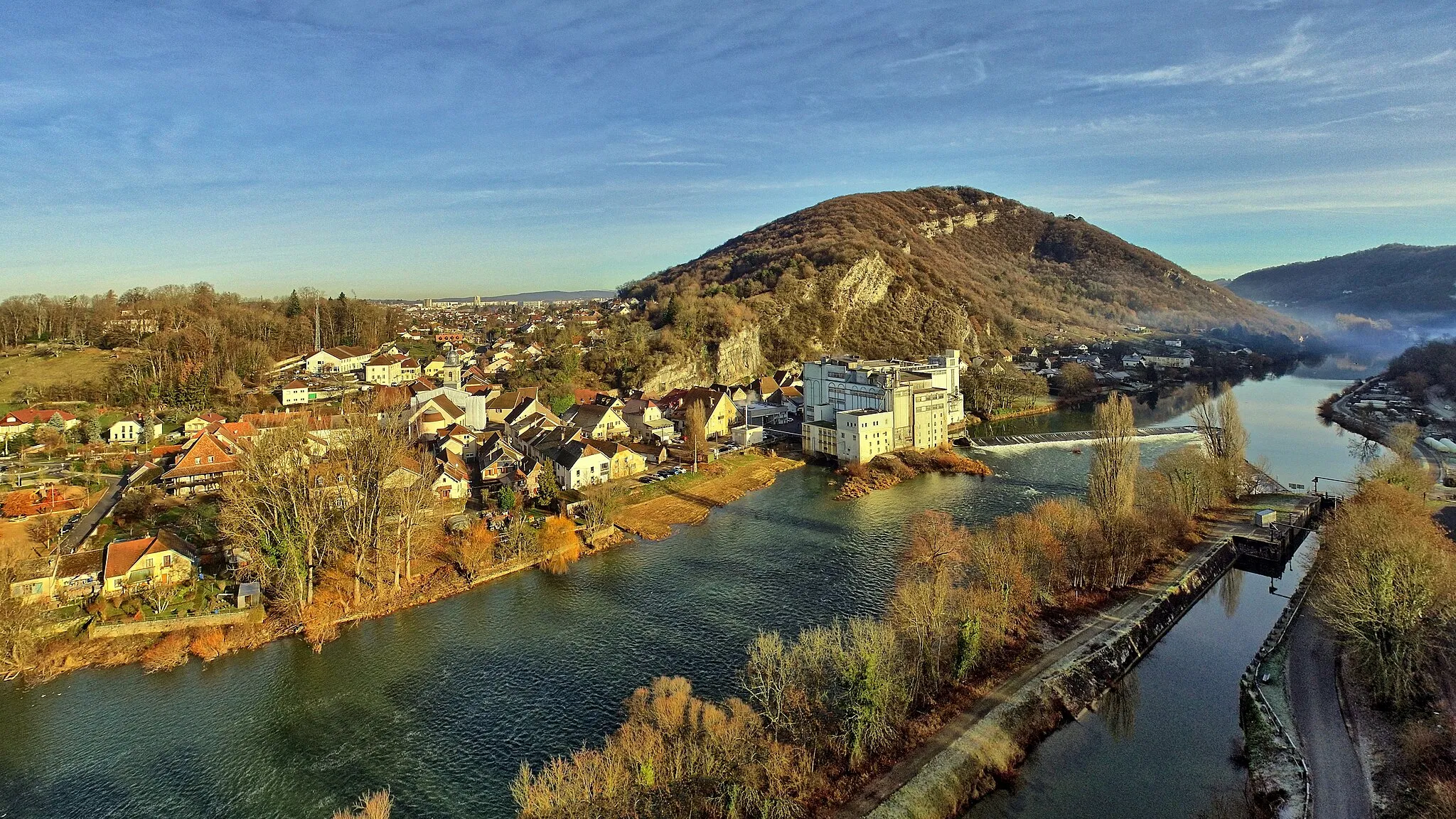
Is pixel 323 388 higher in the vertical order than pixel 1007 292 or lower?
lower

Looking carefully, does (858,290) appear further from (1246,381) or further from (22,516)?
(22,516)

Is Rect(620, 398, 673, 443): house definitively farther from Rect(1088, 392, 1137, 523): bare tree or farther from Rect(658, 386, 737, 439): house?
Rect(1088, 392, 1137, 523): bare tree

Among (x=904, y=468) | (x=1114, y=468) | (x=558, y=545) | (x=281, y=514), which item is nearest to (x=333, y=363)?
(x=281, y=514)

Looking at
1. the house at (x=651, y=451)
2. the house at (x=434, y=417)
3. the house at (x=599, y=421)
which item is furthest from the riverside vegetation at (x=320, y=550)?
the house at (x=599, y=421)

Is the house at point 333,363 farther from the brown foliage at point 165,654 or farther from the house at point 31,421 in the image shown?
the brown foliage at point 165,654

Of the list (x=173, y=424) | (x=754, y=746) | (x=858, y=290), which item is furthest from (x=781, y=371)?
(x=754, y=746)

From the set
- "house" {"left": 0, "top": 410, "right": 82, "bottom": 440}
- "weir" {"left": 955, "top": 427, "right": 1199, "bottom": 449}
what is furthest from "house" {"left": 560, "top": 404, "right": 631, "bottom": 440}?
"house" {"left": 0, "top": 410, "right": 82, "bottom": 440}

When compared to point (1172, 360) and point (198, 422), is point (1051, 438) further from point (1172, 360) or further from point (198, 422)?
point (198, 422)
